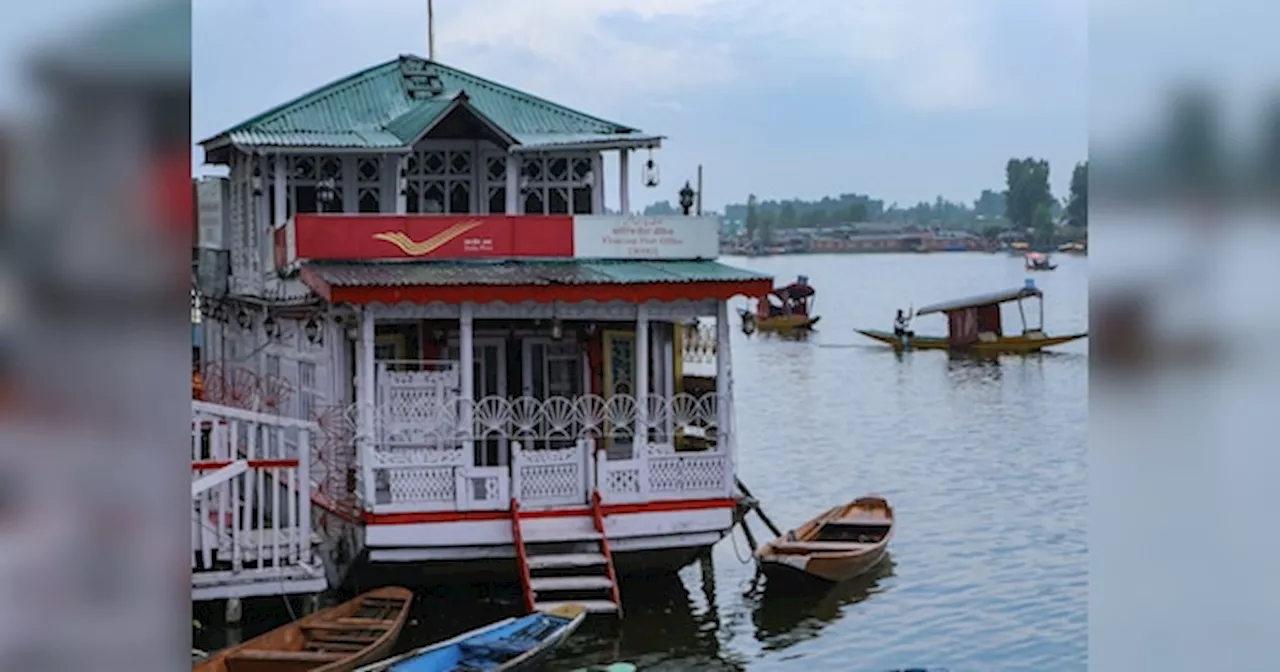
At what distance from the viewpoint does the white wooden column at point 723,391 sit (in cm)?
922

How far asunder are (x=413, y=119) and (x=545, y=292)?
2.23 meters

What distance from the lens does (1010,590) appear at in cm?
1153

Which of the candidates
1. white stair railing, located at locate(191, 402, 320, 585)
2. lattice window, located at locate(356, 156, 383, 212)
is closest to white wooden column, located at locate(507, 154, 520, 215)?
lattice window, located at locate(356, 156, 383, 212)

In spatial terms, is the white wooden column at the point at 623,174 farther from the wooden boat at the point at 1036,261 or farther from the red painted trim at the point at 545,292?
the wooden boat at the point at 1036,261

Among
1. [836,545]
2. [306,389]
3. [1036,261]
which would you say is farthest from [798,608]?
[1036,261]

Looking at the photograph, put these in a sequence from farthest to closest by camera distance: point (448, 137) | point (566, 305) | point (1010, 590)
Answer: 1. point (1010, 590)
2. point (448, 137)
3. point (566, 305)

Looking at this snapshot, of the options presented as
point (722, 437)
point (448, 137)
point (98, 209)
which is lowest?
point (722, 437)

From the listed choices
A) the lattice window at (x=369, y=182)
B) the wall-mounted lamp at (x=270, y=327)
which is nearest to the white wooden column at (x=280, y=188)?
the lattice window at (x=369, y=182)

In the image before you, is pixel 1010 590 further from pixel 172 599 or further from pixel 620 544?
pixel 172 599

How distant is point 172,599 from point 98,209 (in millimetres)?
333

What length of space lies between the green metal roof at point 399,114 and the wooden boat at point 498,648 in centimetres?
361

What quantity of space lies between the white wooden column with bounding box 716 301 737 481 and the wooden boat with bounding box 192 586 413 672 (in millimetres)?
1981

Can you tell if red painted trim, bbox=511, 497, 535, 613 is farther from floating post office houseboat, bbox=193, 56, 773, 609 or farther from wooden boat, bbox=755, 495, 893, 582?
wooden boat, bbox=755, 495, 893, 582

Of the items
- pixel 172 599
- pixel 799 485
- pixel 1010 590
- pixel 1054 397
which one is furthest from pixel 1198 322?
pixel 1054 397
